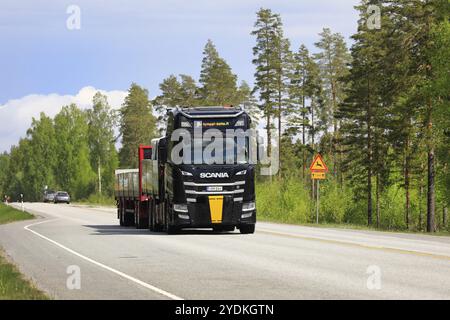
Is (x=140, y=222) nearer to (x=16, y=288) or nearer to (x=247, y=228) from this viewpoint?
(x=247, y=228)

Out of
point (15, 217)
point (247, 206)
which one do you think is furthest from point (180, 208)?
point (15, 217)

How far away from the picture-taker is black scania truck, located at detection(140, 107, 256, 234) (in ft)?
91.6

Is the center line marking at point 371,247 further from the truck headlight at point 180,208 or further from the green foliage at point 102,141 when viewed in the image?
the green foliage at point 102,141

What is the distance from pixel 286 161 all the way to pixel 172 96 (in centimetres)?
1978

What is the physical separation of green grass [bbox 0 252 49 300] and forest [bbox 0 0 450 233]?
28590 millimetres

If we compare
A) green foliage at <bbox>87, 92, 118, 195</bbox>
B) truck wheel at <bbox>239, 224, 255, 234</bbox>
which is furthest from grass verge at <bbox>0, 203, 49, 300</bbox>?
green foliage at <bbox>87, 92, 118, 195</bbox>

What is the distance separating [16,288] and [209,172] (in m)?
14.5

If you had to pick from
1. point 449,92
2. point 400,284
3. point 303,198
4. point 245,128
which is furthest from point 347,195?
point 400,284

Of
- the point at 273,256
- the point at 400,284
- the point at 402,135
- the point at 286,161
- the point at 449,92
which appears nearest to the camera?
the point at 400,284

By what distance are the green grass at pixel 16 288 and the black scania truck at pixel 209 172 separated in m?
11.2

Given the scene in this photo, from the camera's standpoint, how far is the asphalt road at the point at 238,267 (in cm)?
1291

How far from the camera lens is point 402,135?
5303 cm

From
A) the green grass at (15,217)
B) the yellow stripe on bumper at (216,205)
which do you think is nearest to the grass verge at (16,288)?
the yellow stripe on bumper at (216,205)
